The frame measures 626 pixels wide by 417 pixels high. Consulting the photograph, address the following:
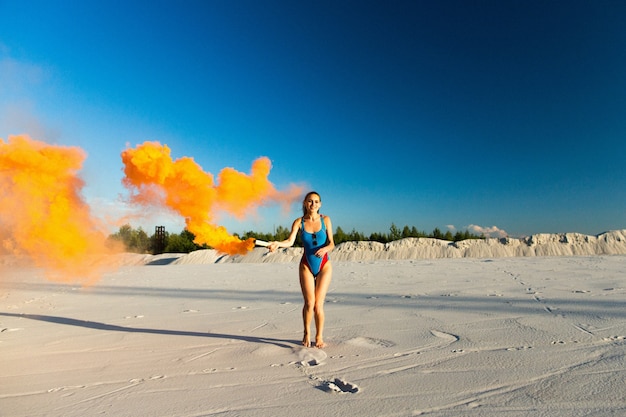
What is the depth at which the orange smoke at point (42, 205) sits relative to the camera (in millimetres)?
7352

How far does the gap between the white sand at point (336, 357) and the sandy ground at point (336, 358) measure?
2 centimetres

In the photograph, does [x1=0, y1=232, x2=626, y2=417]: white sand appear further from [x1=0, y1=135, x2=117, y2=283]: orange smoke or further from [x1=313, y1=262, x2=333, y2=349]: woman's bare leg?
[x1=0, y1=135, x2=117, y2=283]: orange smoke

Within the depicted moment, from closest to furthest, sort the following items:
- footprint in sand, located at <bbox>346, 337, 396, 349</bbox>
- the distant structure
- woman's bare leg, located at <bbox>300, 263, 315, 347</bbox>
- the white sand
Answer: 1. the white sand
2. footprint in sand, located at <bbox>346, 337, 396, 349</bbox>
3. woman's bare leg, located at <bbox>300, 263, 315, 347</bbox>
4. the distant structure

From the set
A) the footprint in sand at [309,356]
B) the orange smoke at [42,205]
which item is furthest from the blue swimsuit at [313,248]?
the orange smoke at [42,205]

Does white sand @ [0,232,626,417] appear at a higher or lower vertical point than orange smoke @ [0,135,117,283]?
lower

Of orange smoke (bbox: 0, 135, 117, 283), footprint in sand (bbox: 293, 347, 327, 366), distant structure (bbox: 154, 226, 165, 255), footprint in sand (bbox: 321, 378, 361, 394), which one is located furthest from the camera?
distant structure (bbox: 154, 226, 165, 255)

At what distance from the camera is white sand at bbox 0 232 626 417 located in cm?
319

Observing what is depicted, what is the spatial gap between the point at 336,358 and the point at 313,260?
1.24 metres

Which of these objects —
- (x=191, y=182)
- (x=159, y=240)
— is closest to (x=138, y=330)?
(x=191, y=182)

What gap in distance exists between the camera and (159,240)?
1371 inches

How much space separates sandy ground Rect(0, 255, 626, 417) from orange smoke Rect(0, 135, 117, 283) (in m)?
1.16

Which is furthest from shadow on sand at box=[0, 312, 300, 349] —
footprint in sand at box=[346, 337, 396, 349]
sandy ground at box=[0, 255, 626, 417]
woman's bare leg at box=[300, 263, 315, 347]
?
footprint in sand at box=[346, 337, 396, 349]

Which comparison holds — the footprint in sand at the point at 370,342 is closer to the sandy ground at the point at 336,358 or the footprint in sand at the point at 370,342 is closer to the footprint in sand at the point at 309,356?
the sandy ground at the point at 336,358

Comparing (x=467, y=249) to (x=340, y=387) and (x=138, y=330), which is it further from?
(x=340, y=387)
